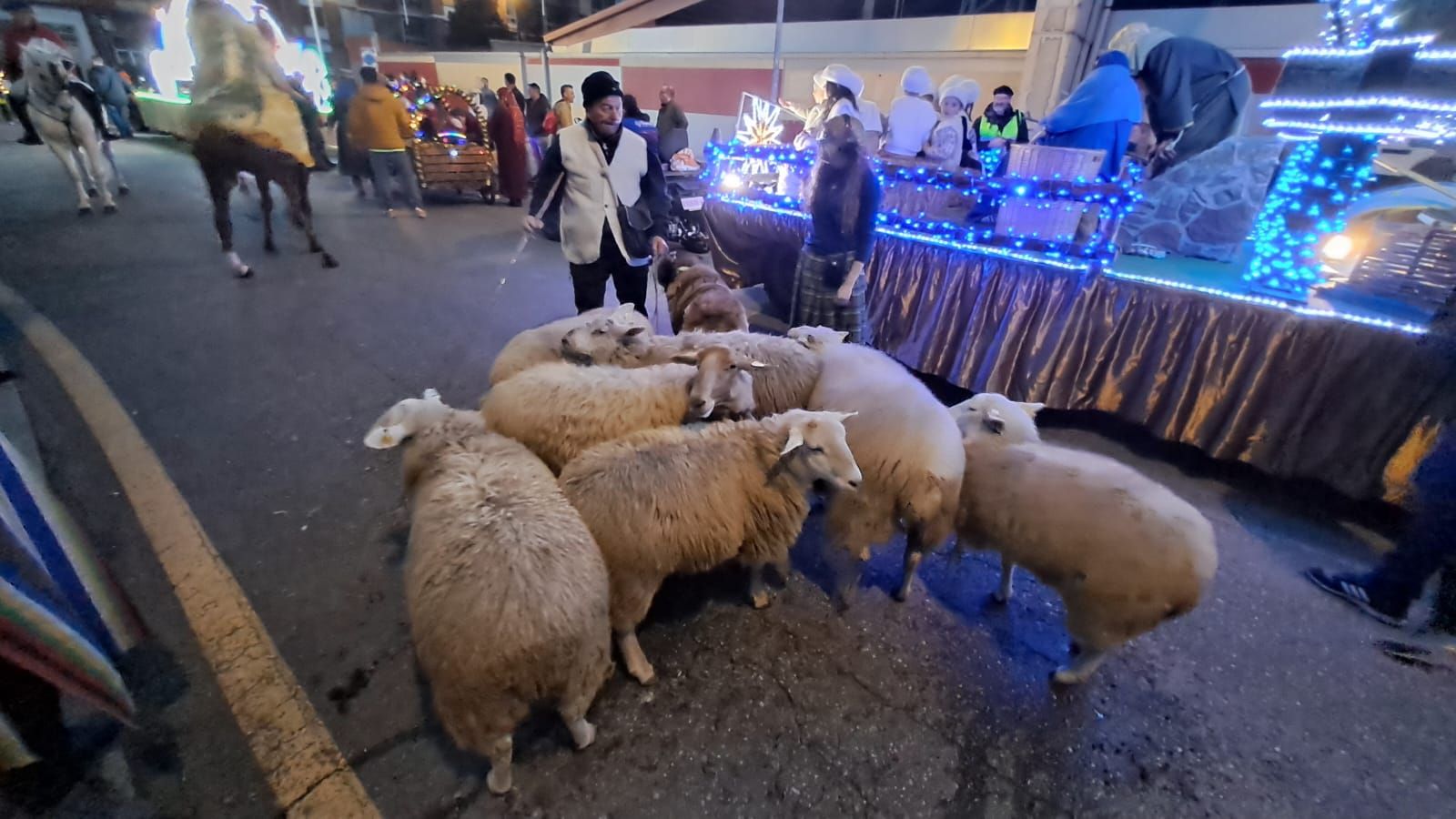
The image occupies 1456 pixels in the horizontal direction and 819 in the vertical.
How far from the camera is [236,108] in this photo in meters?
5.27

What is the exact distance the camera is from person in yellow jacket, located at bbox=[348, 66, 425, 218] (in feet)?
28.3

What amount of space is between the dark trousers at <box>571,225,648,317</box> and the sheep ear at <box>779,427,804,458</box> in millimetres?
1979

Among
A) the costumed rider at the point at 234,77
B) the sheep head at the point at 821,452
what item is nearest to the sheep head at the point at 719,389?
the sheep head at the point at 821,452

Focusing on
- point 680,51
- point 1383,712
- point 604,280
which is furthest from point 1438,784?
point 680,51

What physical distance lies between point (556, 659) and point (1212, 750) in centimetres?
242

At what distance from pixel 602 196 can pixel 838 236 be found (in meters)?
1.57

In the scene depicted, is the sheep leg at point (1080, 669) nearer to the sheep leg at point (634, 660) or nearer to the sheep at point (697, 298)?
the sheep leg at point (634, 660)

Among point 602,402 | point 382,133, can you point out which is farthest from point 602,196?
point 382,133

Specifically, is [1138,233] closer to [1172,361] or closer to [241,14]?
[1172,361]

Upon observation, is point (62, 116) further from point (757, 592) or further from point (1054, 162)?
point (1054, 162)

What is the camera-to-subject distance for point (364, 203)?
34.3 ft

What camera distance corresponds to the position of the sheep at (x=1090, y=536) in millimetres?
1957

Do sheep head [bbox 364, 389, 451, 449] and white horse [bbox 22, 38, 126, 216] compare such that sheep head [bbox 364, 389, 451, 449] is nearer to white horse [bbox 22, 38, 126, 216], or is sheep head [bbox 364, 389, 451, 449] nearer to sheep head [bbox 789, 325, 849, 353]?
sheep head [bbox 789, 325, 849, 353]

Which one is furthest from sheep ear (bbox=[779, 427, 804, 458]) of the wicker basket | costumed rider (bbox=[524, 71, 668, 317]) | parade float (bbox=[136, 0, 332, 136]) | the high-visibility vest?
parade float (bbox=[136, 0, 332, 136])
